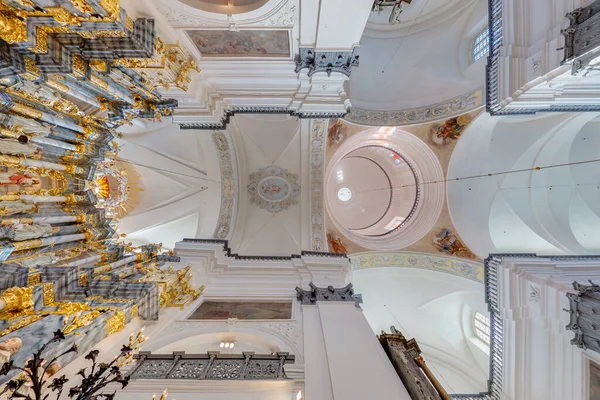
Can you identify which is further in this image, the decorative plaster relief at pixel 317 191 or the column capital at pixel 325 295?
the decorative plaster relief at pixel 317 191

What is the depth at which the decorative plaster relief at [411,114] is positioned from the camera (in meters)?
8.93

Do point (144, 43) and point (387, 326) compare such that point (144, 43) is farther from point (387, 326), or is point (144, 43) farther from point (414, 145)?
point (387, 326)

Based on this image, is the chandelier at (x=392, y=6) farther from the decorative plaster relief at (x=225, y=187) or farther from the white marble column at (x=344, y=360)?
the white marble column at (x=344, y=360)

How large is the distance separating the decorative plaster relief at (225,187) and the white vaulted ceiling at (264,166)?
37 cm

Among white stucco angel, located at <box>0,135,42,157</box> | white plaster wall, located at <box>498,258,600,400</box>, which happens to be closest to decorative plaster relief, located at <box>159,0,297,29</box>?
white stucco angel, located at <box>0,135,42,157</box>

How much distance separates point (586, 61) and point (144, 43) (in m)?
7.21

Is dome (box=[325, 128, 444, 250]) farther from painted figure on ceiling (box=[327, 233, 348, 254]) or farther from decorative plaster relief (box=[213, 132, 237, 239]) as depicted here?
decorative plaster relief (box=[213, 132, 237, 239])

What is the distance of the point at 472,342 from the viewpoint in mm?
9750

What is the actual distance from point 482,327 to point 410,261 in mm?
3259

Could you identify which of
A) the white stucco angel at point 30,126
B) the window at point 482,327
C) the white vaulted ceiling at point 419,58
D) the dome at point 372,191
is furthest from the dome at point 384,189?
the white stucco angel at point 30,126

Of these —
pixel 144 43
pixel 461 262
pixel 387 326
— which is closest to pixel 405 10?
pixel 144 43

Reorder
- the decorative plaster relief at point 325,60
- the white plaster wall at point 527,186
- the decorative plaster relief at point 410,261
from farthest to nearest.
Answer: the decorative plaster relief at point 410,261 → the white plaster wall at point 527,186 → the decorative plaster relief at point 325,60

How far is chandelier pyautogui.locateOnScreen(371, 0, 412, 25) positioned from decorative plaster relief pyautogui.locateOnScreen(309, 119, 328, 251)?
170 inches

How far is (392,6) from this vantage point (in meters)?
8.74
